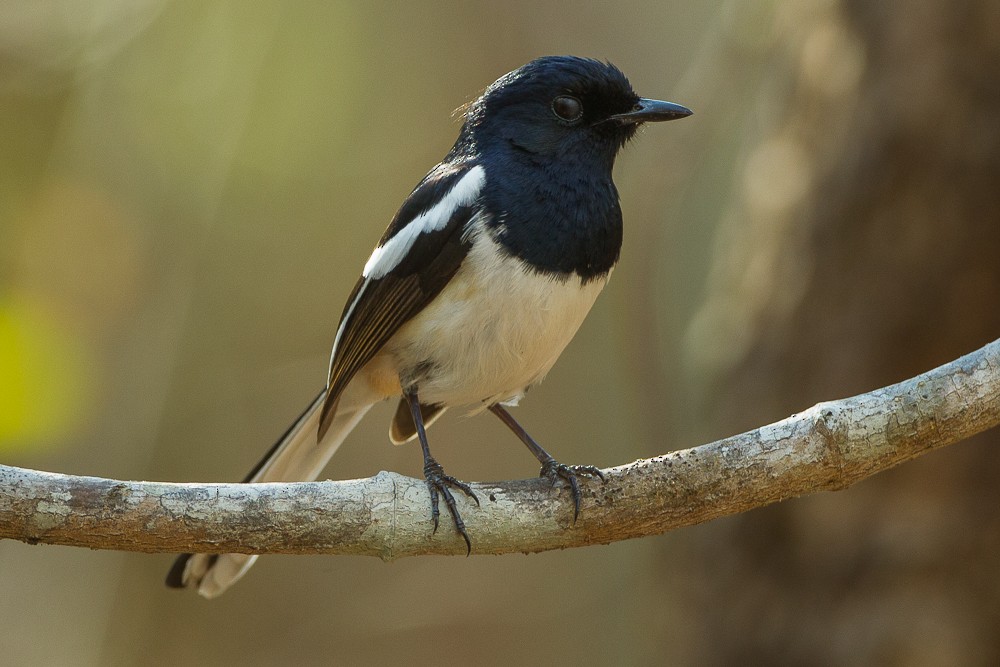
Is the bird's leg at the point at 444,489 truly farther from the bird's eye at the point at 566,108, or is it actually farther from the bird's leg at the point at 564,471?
the bird's eye at the point at 566,108

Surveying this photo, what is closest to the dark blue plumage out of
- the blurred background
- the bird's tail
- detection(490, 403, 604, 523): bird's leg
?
detection(490, 403, 604, 523): bird's leg

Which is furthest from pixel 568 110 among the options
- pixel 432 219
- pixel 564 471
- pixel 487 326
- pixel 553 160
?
pixel 564 471

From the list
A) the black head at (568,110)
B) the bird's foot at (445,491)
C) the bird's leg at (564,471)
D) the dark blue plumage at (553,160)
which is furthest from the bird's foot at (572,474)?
the black head at (568,110)

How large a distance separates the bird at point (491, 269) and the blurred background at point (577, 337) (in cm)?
110

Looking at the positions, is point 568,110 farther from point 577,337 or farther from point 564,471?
point 577,337

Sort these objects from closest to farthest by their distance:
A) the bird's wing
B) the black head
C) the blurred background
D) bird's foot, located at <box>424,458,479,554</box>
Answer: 1. bird's foot, located at <box>424,458,479,554</box>
2. the bird's wing
3. the black head
4. the blurred background

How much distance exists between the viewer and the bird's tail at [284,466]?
3.26 metres

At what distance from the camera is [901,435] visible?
248 centimetres

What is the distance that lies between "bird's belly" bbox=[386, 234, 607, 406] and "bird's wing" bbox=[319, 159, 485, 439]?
2.1 inches

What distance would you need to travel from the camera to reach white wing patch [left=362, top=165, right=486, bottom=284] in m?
3.25

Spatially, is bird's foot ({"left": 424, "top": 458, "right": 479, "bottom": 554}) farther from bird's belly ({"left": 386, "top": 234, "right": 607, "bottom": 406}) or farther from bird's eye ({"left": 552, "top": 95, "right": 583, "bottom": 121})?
bird's eye ({"left": 552, "top": 95, "right": 583, "bottom": 121})

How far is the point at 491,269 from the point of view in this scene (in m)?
3.08

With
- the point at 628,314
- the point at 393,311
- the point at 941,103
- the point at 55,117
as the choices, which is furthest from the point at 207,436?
the point at 941,103

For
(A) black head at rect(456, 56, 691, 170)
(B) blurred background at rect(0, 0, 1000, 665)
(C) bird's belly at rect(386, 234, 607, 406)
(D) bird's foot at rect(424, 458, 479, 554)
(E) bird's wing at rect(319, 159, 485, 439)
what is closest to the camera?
(D) bird's foot at rect(424, 458, 479, 554)
